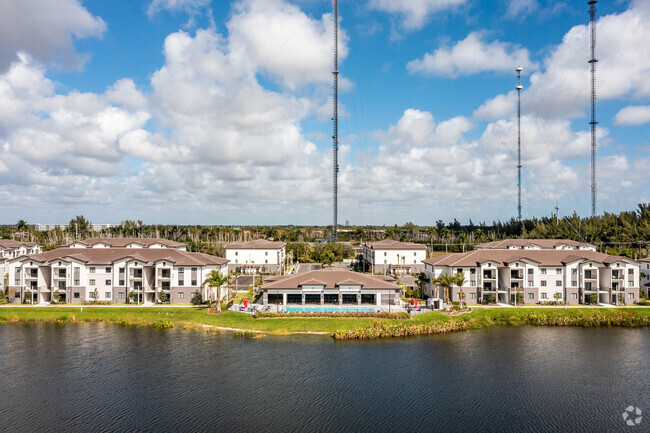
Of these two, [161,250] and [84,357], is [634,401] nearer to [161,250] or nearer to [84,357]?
[84,357]

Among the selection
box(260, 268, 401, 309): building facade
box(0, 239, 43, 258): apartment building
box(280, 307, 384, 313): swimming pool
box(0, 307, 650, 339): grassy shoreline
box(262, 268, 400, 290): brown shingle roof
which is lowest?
box(0, 307, 650, 339): grassy shoreline

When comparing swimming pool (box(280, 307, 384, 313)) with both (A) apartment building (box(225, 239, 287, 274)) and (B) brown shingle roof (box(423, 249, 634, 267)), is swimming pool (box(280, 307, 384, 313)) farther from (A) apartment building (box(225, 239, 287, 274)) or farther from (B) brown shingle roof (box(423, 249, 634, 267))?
(A) apartment building (box(225, 239, 287, 274))

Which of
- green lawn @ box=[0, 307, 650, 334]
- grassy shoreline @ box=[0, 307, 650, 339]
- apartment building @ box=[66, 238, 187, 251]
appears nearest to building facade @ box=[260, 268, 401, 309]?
grassy shoreline @ box=[0, 307, 650, 339]

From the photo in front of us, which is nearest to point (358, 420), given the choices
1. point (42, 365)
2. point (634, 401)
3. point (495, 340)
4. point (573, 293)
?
point (634, 401)

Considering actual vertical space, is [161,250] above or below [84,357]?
above

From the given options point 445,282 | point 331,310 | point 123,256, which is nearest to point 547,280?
point 445,282
